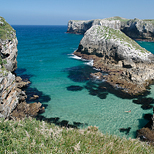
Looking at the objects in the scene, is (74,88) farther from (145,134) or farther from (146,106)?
(145,134)

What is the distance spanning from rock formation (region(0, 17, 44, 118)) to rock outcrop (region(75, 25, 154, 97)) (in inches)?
767

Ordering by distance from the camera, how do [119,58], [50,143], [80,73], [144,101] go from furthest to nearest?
1. [119,58]
2. [80,73]
3. [144,101]
4. [50,143]

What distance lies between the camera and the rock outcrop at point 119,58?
33.9m

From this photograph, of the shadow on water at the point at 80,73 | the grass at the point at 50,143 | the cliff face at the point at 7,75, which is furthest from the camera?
the shadow on water at the point at 80,73

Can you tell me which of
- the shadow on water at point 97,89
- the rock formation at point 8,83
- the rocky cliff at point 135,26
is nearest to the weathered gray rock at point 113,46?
the shadow on water at point 97,89

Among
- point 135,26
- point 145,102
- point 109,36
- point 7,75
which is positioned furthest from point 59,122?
point 135,26

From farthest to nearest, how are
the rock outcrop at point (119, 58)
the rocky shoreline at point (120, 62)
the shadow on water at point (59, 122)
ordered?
1. the rock outcrop at point (119, 58)
2. the rocky shoreline at point (120, 62)
3. the shadow on water at point (59, 122)

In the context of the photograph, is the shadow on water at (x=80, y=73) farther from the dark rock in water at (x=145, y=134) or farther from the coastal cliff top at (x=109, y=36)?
the dark rock in water at (x=145, y=134)

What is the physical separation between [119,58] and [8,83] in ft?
112

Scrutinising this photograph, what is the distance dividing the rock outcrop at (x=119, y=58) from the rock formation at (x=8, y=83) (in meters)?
19.5

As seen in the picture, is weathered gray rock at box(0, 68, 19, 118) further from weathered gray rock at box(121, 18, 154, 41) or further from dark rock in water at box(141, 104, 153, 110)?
weathered gray rock at box(121, 18, 154, 41)

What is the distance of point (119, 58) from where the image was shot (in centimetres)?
4509

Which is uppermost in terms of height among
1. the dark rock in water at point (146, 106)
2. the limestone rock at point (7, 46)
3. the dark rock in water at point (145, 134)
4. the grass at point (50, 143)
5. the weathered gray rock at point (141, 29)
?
the weathered gray rock at point (141, 29)

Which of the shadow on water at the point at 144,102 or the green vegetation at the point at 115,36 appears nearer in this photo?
the shadow on water at the point at 144,102
